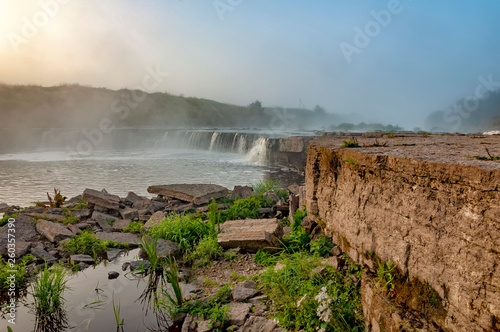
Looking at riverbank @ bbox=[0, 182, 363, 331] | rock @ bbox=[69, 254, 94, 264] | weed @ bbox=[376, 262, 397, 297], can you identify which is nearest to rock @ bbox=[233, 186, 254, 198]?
riverbank @ bbox=[0, 182, 363, 331]

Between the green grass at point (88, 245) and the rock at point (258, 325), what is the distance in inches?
111

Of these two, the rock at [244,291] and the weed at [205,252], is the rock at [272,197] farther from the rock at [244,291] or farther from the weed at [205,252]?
the rock at [244,291]

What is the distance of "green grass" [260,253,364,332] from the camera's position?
236 centimetres

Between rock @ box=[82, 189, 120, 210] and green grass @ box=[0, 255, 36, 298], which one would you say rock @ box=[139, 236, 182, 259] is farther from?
rock @ box=[82, 189, 120, 210]

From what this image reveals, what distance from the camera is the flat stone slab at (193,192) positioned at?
6.68 meters

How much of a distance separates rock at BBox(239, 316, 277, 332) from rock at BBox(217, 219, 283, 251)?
54.7 inches

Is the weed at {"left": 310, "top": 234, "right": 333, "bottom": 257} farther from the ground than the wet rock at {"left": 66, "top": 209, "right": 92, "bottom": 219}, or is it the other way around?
the weed at {"left": 310, "top": 234, "right": 333, "bottom": 257}

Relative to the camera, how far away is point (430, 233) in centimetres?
181

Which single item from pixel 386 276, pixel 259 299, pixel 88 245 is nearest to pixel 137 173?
pixel 88 245

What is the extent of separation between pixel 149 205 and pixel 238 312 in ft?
14.3

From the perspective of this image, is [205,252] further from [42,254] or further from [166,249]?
[42,254]

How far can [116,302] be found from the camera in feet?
11.1

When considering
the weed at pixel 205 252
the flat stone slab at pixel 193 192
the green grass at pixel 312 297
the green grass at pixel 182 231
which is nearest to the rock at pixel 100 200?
the flat stone slab at pixel 193 192

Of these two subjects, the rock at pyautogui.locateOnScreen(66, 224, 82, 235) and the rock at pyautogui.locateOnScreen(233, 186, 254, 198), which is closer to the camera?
the rock at pyautogui.locateOnScreen(66, 224, 82, 235)
